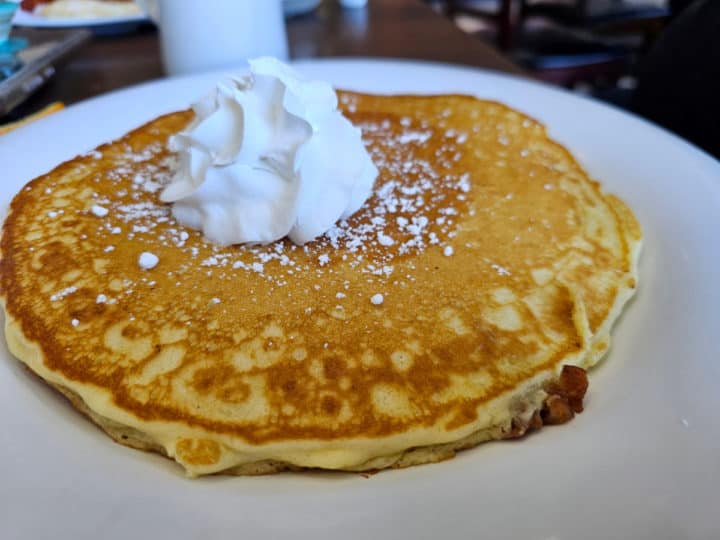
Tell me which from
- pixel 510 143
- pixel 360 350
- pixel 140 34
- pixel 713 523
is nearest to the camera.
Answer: pixel 713 523

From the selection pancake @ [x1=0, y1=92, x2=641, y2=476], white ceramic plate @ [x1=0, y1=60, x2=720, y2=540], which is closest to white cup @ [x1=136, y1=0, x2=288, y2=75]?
pancake @ [x1=0, y1=92, x2=641, y2=476]

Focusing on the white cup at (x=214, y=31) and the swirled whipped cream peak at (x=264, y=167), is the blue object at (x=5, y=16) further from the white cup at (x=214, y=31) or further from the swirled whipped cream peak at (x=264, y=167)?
the swirled whipped cream peak at (x=264, y=167)

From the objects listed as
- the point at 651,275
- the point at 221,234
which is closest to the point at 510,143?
the point at 651,275

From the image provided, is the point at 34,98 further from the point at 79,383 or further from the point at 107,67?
the point at 79,383

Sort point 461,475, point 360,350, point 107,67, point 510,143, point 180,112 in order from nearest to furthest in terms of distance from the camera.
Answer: point 461,475, point 360,350, point 510,143, point 180,112, point 107,67

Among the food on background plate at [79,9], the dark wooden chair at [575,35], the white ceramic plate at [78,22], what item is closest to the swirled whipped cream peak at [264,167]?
the white ceramic plate at [78,22]

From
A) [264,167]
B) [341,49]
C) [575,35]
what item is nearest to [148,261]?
[264,167]

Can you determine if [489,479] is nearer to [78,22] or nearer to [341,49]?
[341,49]
